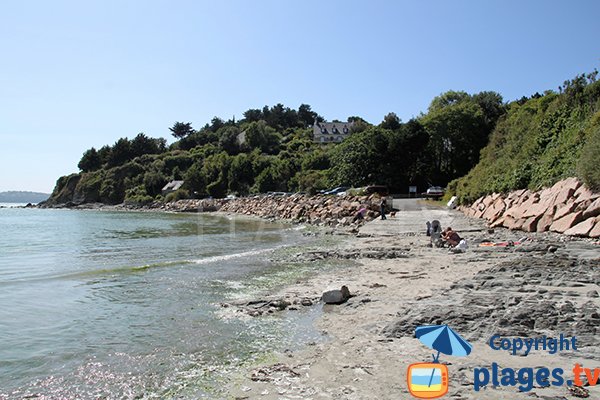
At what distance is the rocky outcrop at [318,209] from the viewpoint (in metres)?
35.6

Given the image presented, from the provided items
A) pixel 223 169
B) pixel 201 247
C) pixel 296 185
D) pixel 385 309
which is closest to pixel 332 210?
pixel 201 247

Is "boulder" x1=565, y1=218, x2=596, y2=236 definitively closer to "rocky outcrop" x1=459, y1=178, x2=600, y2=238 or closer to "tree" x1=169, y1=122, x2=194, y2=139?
"rocky outcrop" x1=459, y1=178, x2=600, y2=238

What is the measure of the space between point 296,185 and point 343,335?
69424 mm

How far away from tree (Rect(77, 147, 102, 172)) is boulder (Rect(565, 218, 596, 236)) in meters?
143

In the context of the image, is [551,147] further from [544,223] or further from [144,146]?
[144,146]

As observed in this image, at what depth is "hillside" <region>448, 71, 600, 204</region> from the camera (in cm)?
1840

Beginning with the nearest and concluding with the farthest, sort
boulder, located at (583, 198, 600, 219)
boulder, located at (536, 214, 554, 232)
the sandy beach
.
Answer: the sandy beach
boulder, located at (583, 198, 600, 219)
boulder, located at (536, 214, 554, 232)

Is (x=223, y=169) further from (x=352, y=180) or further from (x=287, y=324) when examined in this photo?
(x=287, y=324)

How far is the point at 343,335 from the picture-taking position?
7.38 meters

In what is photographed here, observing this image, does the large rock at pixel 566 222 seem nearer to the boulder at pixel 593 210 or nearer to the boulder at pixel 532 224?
the boulder at pixel 593 210

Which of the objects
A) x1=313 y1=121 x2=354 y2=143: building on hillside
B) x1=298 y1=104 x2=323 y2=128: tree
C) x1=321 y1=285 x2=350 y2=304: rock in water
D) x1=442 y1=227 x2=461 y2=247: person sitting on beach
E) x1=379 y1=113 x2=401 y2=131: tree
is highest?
x1=298 y1=104 x2=323 y2=128: tree

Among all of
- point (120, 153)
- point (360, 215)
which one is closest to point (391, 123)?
point (360, 215)
